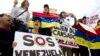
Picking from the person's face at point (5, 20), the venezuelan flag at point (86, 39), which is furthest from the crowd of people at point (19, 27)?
the venezuelan flag at point (86, 39)

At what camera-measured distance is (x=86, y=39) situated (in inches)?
341

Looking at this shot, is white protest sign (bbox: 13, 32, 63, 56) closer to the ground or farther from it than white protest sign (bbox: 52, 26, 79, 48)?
farther from it

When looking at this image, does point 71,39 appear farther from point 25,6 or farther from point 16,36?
point 16,36

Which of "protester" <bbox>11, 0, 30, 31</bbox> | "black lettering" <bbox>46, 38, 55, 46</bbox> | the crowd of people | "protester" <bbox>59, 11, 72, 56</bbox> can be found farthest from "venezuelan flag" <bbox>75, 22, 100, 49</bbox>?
"black lettering" <bbox>46, 38, 55, 46</bbox>

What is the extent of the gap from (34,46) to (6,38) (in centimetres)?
55

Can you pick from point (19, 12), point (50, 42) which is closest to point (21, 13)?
point (19, 12)

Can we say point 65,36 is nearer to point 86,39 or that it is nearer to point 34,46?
point 86,39

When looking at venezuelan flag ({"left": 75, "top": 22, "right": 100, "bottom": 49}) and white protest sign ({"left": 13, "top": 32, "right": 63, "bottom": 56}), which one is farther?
venezuelan flag ({"left": 75, "top": 22, "right": 100, "bottom": 49})

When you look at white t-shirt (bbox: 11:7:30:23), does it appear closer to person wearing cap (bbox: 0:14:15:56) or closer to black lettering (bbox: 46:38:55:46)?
black lettering (bbox: 46:38:55:46)

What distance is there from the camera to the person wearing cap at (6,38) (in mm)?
5185

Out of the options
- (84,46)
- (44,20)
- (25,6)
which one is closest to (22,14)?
(25,6)

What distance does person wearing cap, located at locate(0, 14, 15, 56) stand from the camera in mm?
5185

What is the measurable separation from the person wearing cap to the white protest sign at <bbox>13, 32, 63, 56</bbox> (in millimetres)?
97

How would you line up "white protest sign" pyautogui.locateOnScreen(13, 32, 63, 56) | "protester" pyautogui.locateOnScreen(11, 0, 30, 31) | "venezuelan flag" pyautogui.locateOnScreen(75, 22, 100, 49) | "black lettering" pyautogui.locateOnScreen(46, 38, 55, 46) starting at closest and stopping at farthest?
1. "white protest sign" pyautogui.locateOnScreen(13, 32, 63, 56)
2. "black lettering" pyautogui.locateOnScreen(46, 38, 55, 46)
3. "protester" pyautogui.locateOnScreen(11, 0, 30, 31)
4. "venezuelan flag" pyautogui.locateOnScreen(75, 22, 100, 49)
